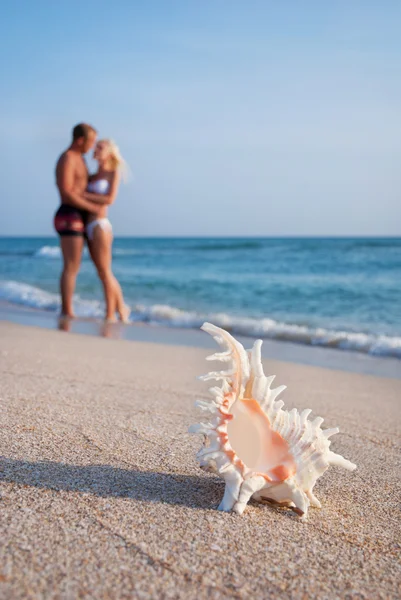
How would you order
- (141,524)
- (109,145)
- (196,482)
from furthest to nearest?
1. (109,145)
2. (196,482)
3. (141,524)

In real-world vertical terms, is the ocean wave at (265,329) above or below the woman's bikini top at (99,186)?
below

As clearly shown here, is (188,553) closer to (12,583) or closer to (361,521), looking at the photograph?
(12,583)

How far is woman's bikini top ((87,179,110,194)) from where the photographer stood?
697 centimetres

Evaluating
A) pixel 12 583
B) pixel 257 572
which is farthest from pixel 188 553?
pixel 12 583

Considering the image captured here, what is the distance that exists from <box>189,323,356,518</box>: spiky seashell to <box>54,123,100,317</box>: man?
5457mm

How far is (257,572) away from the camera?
4.44ft

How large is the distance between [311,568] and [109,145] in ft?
20.4

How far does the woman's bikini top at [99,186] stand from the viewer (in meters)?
6.97

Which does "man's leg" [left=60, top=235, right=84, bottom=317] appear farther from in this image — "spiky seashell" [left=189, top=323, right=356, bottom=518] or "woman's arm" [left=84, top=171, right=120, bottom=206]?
"spiky seashell" [left=189, top=323, right=356, bottom=518]

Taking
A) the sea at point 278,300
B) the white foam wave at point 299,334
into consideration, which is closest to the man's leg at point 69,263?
the sea at point 278,300

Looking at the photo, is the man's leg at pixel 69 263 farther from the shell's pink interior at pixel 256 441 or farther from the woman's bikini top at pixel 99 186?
the shell's pink interior at pixel 256 441

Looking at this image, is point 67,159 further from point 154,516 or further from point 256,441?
point 154,516

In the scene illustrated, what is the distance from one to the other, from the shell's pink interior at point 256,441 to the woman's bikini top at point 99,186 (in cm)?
560

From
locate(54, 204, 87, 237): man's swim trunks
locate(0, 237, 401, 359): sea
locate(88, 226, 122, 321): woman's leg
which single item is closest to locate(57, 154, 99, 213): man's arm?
locate(54, 204, 87, 237): man's swim trunks
